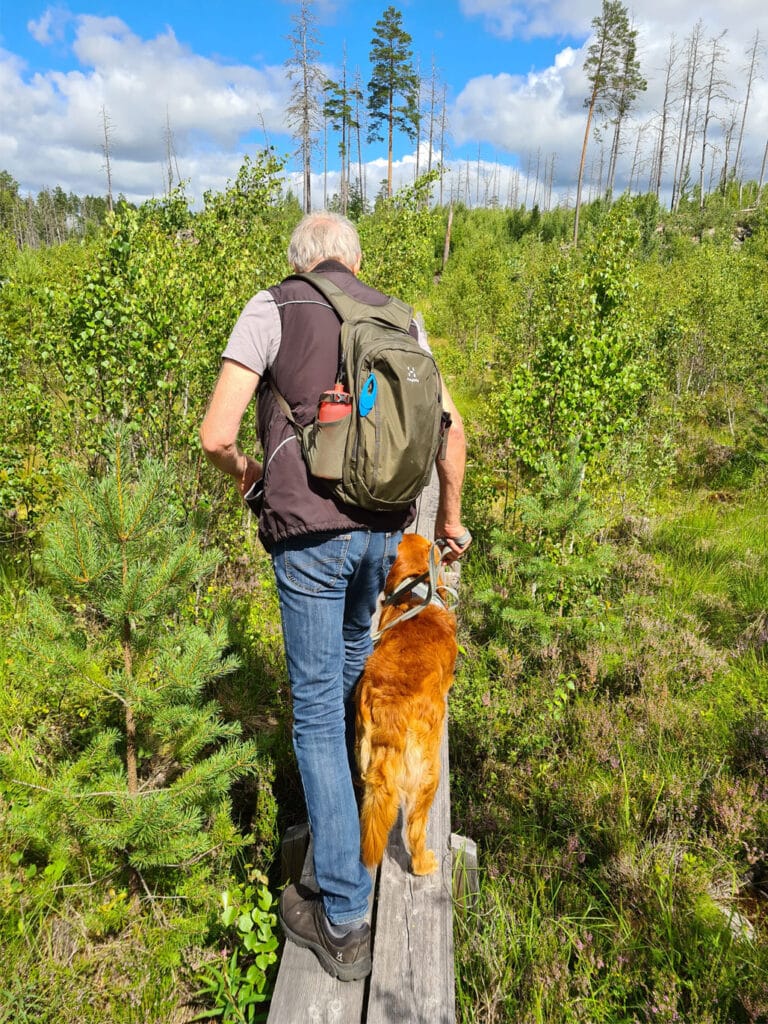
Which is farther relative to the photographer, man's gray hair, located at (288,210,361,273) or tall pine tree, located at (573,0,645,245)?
tall pine tree, located at (573,0,645,245)

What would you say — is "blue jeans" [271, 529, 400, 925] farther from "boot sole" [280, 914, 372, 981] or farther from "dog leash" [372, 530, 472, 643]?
"dog leash" [372, 530, 472, 643]

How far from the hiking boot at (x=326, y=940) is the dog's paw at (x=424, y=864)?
292 mm

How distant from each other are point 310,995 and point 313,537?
1.38 meters

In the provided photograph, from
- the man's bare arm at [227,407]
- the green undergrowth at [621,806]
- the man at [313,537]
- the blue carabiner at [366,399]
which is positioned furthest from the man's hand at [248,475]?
the green undergrowth at [621,806]

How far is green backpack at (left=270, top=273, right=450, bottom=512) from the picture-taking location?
168 cm

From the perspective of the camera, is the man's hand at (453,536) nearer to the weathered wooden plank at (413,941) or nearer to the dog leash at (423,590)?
the dog leash at (423,590)

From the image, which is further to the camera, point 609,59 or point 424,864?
point 609,59

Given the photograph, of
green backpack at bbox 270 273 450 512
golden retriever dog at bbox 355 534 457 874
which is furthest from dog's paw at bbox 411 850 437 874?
green backpack at bbox 270 273 450 512

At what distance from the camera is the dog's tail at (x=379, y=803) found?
1.95 m

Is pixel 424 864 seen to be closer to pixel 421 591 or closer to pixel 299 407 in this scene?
pixel 421 591

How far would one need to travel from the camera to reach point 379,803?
196 cm

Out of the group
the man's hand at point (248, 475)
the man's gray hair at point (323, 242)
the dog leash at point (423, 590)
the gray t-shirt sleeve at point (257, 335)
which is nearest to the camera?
the gray t-shirt sleeve at point (257, 335)

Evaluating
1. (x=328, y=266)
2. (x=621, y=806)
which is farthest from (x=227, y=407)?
(x=621, y=806)

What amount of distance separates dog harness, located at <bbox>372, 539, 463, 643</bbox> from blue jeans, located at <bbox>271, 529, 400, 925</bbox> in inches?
18.4
